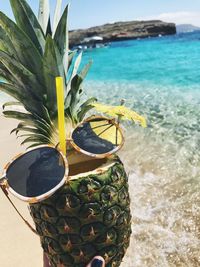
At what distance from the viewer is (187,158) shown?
6395mm

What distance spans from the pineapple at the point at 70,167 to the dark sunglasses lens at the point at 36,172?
126 mm

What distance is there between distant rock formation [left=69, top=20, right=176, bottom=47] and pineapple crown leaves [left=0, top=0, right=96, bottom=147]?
83371 mm

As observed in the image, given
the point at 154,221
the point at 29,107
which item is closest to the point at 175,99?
the point at 154,221

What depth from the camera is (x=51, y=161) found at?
2.20 metres

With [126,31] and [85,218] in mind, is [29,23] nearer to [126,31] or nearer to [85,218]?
[85,218]

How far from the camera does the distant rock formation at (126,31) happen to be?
8662 cm

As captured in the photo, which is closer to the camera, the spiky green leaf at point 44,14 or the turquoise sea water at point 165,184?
the spiky green leaf at point 44,14

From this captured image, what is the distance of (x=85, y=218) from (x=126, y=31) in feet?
304

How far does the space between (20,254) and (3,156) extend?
358cm

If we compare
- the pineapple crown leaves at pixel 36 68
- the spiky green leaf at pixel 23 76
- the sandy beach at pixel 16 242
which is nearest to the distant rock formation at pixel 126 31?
the sandy beach at pixel 16 242

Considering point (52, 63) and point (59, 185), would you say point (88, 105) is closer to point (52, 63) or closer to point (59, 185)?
point (52, 63)

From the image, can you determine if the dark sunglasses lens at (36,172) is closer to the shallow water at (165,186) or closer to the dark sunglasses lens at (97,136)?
the dark sunglasses lens at (97,136)

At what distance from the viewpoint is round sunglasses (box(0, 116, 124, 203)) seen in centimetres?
209

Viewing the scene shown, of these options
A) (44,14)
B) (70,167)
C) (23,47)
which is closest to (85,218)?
(70,167)
